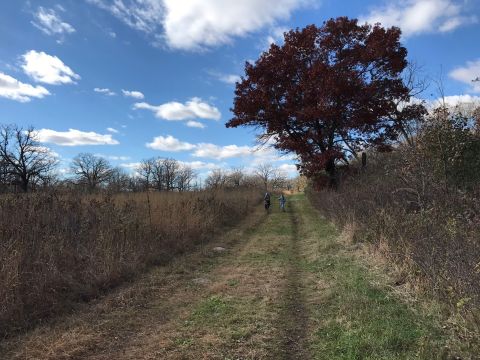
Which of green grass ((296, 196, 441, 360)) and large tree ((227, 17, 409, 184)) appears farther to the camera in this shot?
large tree ((227, 17, 409, 184))

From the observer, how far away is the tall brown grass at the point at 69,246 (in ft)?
20.9

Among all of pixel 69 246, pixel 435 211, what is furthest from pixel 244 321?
pixel 69 246

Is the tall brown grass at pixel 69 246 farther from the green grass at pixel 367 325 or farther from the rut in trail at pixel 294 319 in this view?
the green grass at pixel 367 325

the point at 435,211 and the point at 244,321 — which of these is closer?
the point at 244,321

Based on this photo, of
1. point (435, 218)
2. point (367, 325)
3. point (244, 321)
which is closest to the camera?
point (367, 325)

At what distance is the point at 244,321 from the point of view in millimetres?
5980

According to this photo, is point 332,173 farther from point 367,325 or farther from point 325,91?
point 367,325

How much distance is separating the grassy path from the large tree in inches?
490

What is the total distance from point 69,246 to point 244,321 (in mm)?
4432

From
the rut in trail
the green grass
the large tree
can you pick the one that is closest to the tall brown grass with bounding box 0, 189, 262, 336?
the rut in trail

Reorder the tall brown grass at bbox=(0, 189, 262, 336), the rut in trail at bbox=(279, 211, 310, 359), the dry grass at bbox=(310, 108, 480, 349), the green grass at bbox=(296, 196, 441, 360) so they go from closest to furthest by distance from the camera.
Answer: the green grass at bbox=(296, 196, 441, 360) → the dry grass at bbox=(310, 108, 480, 349) → the rut in trail at bbox=(279, 211, 310, 359) → the tall brown grass at bbox=(0, 189, 262, 336)

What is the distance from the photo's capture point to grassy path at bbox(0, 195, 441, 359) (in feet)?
16.0

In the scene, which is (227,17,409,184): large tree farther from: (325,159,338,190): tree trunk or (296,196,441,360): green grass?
(296,196,441,360): green grass

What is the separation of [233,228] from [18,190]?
9.44 metres
